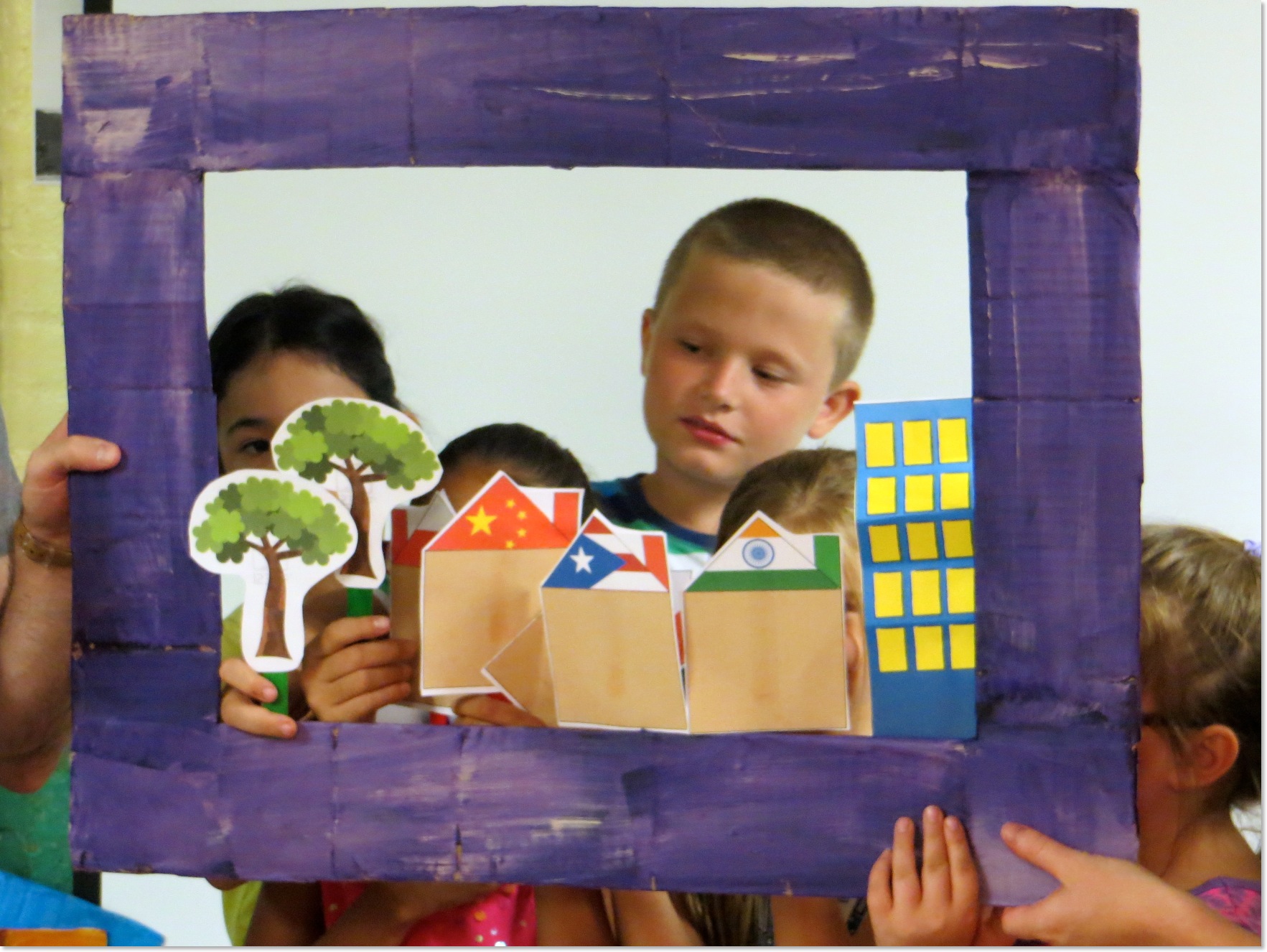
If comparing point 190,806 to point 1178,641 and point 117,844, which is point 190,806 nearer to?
point 117,844

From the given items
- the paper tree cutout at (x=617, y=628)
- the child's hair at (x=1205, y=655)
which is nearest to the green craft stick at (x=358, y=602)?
the paper tree cutout at (x=617, y=628)

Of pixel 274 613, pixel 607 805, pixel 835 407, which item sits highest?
pixel 835 407

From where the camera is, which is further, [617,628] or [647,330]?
[647,330]

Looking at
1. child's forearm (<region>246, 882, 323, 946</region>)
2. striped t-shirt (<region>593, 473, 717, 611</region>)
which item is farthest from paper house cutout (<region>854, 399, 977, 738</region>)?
child's forearm (<region>246, 882, 323, 946</region>)

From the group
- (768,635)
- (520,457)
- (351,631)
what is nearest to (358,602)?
(351,631)

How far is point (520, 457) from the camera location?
73 cm

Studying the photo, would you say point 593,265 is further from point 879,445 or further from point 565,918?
point 565,918

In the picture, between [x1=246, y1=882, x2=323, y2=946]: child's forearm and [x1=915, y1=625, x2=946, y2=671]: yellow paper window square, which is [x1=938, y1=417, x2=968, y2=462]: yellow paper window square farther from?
[x1=246, y1=882, x2=323, y2=946]: child's forearm

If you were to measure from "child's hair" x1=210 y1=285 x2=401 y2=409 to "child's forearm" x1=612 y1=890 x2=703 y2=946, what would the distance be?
0.37m

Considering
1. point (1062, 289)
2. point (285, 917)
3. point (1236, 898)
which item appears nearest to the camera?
point (1062, 289)

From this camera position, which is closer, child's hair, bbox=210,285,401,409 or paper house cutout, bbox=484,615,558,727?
paper house cutout, bbox=484,615,558,727

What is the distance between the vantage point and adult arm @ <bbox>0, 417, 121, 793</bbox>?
2.40 feet

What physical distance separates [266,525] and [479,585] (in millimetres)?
126

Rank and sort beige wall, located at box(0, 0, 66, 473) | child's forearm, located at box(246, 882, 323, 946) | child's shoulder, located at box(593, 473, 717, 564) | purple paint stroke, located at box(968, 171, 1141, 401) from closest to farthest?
purple paint stroke, located at box(968, 171, 1141, 401) < child's shoulder, located at box(593, 473, 717, 564) < child's forearm, located at box(246, 882, 323, 946) < beige wall, located at box(0, 0, 66, 473)
